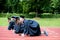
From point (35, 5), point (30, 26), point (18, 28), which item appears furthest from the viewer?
point (35, 5)

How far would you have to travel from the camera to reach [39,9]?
44.5m

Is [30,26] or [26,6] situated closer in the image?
[30,26]

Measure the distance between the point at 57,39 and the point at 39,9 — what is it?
32.1 m

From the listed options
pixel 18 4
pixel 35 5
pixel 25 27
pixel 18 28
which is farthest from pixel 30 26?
pixel 18 4

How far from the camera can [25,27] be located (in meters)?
14.4

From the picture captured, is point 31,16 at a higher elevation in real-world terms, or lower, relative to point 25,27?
lower

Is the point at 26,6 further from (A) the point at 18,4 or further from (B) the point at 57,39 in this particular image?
(B) the point at 57,39

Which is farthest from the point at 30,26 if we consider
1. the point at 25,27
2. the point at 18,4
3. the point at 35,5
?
the point at 18,4

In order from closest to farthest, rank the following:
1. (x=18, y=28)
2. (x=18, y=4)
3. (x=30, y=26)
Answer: (x=30, y=26), (x=18, y=28), (x=18, y=4)

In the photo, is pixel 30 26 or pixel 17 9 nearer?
pixel 30 26

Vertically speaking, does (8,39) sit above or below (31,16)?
above

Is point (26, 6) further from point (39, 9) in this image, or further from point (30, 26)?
point (30, 26)

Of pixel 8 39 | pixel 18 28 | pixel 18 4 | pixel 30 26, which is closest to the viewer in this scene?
pixel 8 39

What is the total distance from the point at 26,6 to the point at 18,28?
92.8 feet
